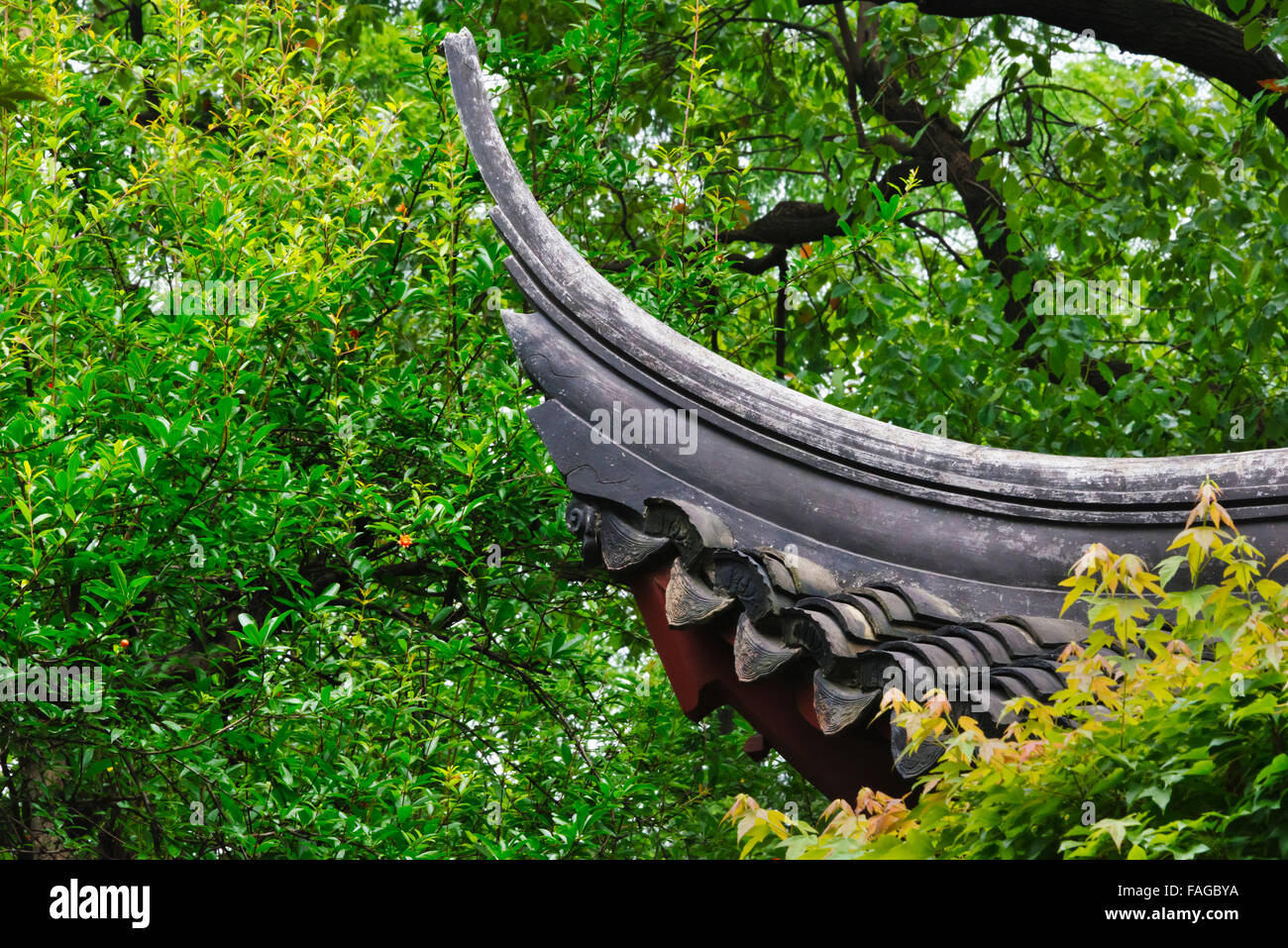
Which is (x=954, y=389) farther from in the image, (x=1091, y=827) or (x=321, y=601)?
(x=1091, y=827)

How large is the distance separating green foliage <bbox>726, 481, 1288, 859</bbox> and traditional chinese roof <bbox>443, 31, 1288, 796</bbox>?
263mm

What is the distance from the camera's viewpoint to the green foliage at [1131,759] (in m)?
1.98

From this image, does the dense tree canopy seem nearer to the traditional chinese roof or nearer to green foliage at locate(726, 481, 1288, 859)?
the traditional chinese roof

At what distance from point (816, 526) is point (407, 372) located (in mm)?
2079

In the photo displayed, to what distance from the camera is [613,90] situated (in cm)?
545

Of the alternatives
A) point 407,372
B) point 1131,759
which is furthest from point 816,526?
point 407,372

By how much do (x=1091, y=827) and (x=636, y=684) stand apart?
3.86 meters

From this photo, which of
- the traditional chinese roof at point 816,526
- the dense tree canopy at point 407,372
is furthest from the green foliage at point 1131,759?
the dense tree canopy at point 407,372

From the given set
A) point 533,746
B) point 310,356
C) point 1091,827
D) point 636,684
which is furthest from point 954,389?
point 1091,827

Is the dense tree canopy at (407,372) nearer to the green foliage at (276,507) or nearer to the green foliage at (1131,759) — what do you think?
the green foliage at (276,507)

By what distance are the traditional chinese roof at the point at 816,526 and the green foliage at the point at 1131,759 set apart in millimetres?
263

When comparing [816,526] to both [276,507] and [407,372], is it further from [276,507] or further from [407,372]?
[407,372]

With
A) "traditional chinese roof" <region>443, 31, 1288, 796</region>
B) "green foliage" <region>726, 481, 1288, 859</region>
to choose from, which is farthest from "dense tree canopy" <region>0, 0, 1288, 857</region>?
"green foliage" <region>726, 481, 1288, 859</region>

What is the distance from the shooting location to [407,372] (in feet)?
15.2
